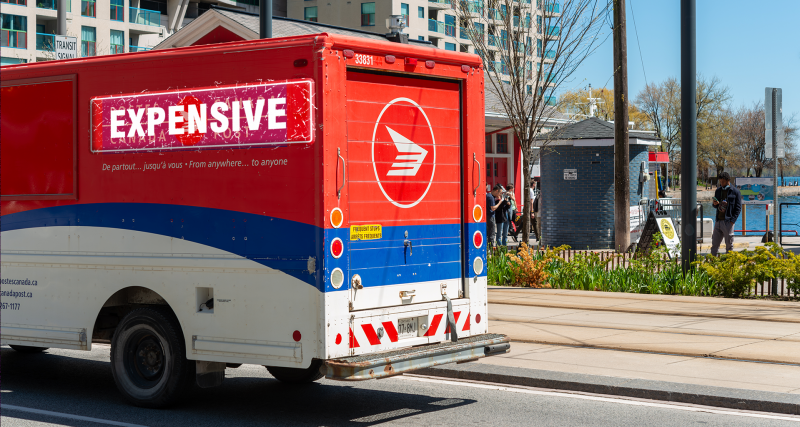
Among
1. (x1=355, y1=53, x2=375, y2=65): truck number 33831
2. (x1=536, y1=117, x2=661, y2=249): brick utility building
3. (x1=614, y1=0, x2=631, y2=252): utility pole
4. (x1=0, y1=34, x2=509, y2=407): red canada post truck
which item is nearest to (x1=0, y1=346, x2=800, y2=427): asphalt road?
(x1=0, y1=34, x2=509, y2=407): red canada post truck

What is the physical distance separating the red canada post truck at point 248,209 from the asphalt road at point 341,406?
42 cm

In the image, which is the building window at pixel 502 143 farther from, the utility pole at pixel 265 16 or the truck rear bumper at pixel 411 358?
the truck rear bumper at pixel 411 358

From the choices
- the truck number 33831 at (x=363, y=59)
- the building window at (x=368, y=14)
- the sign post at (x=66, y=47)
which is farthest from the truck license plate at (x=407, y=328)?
the building window at (x=368, y=14)

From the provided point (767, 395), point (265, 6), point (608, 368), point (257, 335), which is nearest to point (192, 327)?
point (257, 335)

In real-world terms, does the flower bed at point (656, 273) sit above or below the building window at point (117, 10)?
below

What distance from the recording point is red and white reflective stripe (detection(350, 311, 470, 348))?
6.96 meters

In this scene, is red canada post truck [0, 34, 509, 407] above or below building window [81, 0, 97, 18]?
below

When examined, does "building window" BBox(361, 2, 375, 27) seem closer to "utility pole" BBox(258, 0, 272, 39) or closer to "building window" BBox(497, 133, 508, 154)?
"building window" BBox(497, 133, 508, 154)

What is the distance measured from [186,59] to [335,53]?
1.40 m

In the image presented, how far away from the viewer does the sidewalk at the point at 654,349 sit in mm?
7867

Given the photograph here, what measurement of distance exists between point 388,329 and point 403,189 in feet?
3.90

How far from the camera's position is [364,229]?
712cm

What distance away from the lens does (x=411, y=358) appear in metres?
7.03

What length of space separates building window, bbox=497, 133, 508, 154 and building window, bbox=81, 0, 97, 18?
32.8m
